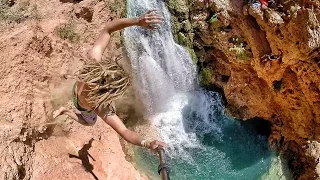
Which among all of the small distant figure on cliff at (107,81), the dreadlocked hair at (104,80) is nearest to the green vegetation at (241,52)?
the small distant figure on cliff at (107,81)

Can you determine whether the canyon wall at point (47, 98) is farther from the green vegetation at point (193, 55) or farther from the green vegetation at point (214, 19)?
the green vegetation at point (214, 19)

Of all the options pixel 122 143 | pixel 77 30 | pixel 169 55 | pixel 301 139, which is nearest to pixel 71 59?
pixel 77 30

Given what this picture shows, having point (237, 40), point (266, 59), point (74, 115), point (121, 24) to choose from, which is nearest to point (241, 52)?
point (237, 40)

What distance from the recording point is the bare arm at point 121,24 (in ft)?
8.36

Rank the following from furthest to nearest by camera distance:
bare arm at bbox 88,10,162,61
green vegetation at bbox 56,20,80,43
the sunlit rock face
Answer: green vegetation at bbox 56,20,80,43 → the sunlit rock face → bare arm at bbox 88,10,162,61

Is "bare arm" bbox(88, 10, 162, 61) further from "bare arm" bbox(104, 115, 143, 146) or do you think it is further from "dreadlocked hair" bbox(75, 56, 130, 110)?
"bare arm" bbox(104, 115, 143, 146)

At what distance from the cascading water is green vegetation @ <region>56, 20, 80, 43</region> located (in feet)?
3.54

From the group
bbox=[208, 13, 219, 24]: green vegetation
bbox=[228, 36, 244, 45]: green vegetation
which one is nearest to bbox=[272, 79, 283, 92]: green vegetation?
bbox=[228, 36, 244, 45]: green vegetation

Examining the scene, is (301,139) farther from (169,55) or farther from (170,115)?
(169,55)

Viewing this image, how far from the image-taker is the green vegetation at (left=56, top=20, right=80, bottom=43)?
501cm

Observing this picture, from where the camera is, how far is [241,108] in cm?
609

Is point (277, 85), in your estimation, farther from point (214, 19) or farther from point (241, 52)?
point (214, 19)

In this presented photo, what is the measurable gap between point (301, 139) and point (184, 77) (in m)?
2.36

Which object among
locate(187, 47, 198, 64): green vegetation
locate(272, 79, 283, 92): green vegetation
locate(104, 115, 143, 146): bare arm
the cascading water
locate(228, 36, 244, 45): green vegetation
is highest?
locate(104, 115, 143, 146): bare arm
